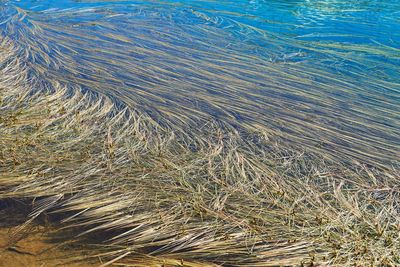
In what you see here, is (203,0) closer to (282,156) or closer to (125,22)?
(125,22)

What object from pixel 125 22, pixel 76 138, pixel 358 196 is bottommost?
pixel 358 196

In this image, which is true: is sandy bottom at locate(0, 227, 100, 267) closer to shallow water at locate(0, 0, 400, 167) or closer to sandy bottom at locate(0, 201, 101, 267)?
sandy bottom at locate(0, 201, 101, 267)

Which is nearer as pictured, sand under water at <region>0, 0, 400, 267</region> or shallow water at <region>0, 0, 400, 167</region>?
sand under water at <region>0, 0, 400, 267</region>

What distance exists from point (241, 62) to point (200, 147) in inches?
78.6

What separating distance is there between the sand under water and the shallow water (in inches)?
1.0

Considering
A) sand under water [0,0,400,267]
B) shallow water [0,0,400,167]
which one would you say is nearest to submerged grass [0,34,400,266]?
sand under water [0,0,400,267]

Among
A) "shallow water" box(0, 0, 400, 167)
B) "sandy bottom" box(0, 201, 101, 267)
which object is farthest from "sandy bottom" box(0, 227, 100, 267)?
"shallow water" box(0, 0, 400, 167)

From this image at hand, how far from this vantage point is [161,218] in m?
2.47

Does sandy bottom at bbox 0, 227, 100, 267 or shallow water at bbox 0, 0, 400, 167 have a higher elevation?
shallow water at bbox 0, 0, 400, 167

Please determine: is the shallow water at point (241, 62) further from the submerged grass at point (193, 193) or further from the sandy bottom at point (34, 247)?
the sandy bottom at point (34, 247)

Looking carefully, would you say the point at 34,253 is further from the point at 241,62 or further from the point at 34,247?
the point at 241,62

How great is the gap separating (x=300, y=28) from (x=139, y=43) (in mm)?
2385

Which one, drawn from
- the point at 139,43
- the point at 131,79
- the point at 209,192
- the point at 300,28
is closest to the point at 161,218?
the point at 209,192

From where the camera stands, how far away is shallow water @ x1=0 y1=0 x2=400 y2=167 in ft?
11.7
